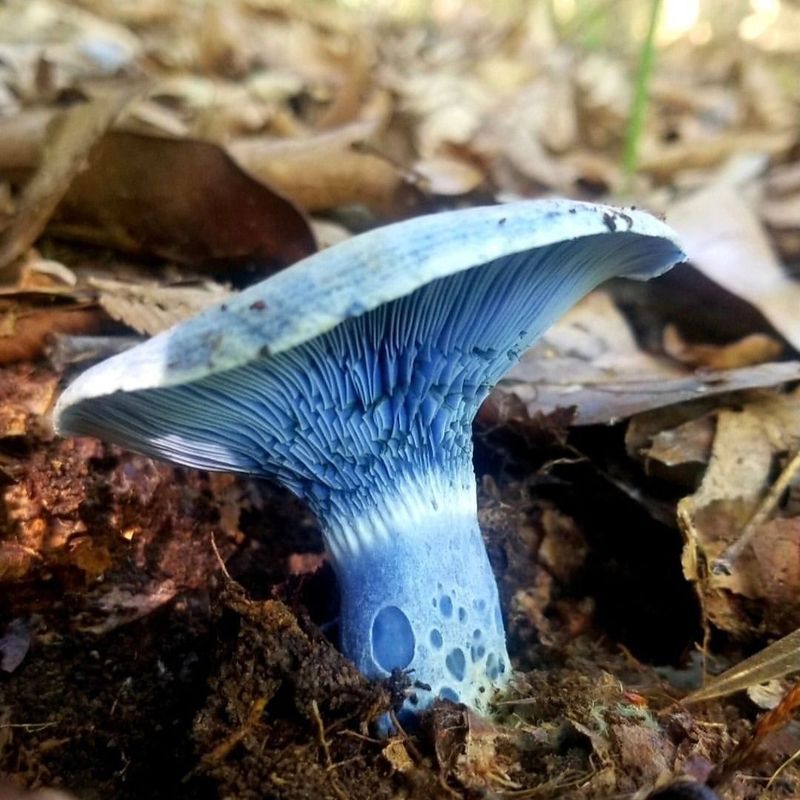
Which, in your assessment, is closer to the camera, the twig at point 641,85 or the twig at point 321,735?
the twig at point 321,735

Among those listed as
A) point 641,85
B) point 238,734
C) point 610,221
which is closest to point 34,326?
point 238,734

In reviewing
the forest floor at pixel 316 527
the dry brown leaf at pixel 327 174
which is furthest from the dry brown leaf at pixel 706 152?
the dry brown leaf at pixel 327 174

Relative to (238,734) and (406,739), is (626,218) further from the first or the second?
(238,734)

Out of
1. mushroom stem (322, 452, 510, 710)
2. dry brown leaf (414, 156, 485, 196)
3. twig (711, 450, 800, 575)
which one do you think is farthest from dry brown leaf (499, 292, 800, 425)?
dry brown leaf (414, 156, 485, 196)

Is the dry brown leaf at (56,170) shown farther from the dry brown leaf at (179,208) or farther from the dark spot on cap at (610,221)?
the dark spot on cap at (610,221)

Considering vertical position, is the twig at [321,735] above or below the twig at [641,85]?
below

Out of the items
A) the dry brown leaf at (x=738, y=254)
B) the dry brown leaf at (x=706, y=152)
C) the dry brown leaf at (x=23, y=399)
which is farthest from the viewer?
the dry brown leaf at (x=706, y=152)

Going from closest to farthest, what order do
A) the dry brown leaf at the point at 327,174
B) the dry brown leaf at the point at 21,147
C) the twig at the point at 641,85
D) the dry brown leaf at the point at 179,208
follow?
the dry brown leaf at the point at 179,208
the dry brown leaf at the point at 21,147
the dry brown leaf at the point at 327,174
the twig at the point at 641,85

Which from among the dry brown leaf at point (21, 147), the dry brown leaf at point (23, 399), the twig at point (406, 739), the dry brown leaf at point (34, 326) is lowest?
the dry brown leaf at point (23, 399)
